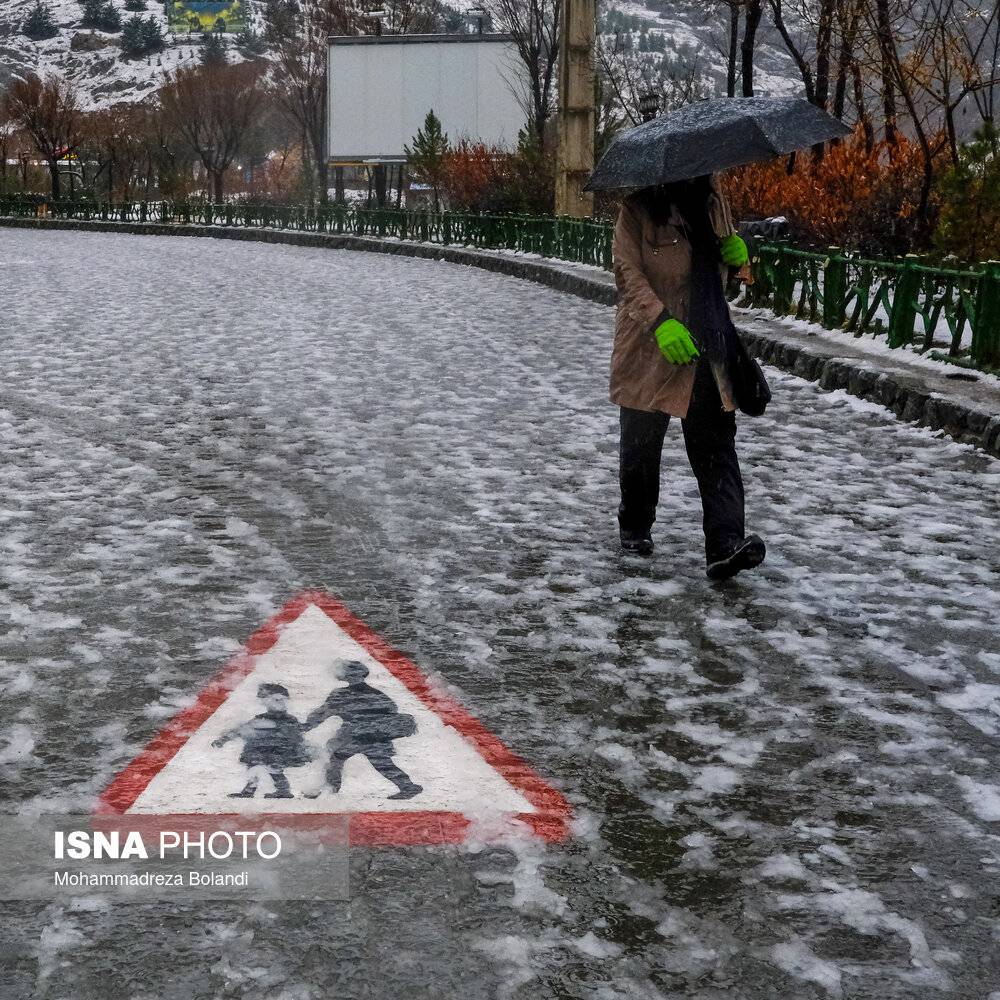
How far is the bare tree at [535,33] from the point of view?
39.1 metres

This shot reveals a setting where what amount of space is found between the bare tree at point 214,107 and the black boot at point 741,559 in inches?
2534

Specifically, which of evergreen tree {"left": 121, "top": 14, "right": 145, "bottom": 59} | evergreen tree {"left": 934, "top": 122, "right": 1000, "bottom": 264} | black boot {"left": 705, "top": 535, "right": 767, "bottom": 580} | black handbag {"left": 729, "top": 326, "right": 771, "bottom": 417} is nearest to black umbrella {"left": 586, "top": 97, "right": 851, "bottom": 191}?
black handbag {"left": 729, "top": 326, "right": 771, "bottom": 417}

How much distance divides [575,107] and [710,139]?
782 inches

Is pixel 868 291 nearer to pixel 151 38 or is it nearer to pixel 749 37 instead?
pixel 749 37

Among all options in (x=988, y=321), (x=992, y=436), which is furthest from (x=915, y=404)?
(x=992, y=436)

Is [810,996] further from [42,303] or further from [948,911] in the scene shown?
[42,303]

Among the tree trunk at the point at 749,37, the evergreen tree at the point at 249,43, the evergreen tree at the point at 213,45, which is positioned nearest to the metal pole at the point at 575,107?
the tree trunk at the point at 749,37

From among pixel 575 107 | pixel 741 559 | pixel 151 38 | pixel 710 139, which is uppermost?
pixel 151 38

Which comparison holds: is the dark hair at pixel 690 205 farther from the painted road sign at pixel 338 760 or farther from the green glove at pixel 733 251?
the painted road sign at pixel 338 760

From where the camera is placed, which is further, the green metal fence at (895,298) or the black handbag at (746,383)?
the green metal fence at (895,298)

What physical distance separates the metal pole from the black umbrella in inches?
736

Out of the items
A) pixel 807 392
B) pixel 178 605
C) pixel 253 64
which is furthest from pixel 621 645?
pixel 253 64

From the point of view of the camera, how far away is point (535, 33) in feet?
135

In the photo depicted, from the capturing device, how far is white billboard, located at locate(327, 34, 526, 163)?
4475 centimetres
